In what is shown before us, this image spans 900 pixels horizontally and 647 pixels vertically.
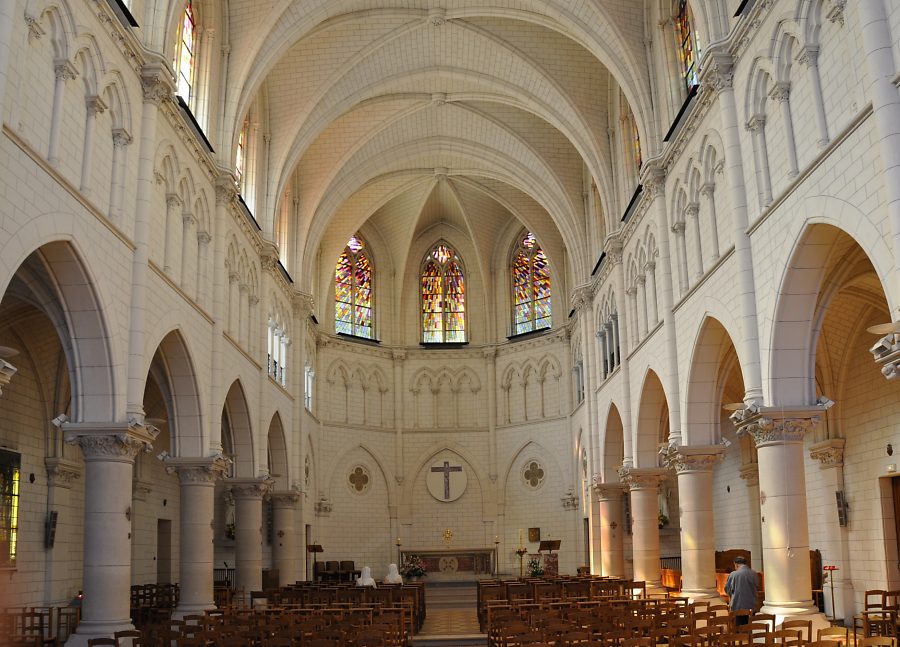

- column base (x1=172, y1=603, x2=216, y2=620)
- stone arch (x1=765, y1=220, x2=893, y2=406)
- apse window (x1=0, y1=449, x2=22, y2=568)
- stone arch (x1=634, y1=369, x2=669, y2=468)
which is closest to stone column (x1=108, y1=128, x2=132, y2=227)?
apse window (x1=0, y1=449, x2=22, y2=568)

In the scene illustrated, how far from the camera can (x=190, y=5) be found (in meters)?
24.3

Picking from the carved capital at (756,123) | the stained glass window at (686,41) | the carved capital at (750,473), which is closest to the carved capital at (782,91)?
the carved capital at (756,123)

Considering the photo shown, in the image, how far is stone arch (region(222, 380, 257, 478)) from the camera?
28.4m

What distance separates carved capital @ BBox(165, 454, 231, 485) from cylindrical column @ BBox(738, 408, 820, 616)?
12618 mm

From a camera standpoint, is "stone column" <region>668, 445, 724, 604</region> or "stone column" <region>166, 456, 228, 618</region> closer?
"stone column" <region>668, 445, 724, 604</region>

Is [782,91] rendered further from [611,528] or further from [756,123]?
[611,528]

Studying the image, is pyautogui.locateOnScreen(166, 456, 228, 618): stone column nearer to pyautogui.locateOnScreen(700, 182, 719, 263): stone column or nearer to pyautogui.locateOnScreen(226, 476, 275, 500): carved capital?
pyautogui.locateOnScreen(226, 476, 275, 500): carved capital

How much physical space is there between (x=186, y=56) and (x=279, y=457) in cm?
1587

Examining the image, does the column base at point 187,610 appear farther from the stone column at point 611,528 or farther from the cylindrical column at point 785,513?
the stone column at point 611,528

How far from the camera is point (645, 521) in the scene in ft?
90.4

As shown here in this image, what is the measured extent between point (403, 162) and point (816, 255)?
26.7 meters

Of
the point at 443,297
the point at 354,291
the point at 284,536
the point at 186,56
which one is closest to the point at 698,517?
the point at 186,56

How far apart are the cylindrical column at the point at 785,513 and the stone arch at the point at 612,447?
16.3 meters

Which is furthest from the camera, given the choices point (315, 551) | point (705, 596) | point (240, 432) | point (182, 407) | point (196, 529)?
point (315, 551)
